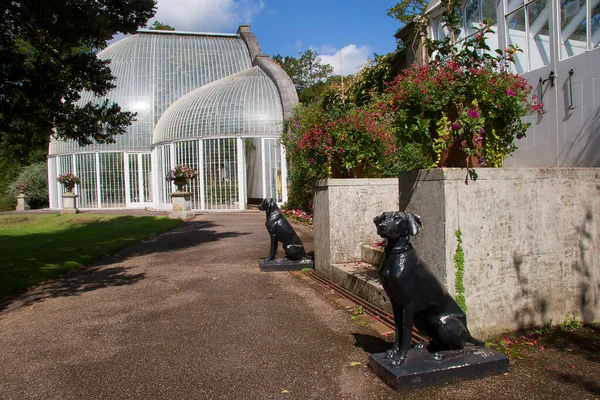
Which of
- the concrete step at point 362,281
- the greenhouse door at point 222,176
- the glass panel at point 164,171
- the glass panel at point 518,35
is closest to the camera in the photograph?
the concrete step at point 362,281

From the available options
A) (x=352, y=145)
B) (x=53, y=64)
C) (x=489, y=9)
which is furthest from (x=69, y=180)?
(x=489, y=9)

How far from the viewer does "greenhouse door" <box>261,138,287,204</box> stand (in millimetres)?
22219

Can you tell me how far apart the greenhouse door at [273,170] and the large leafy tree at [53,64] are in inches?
473

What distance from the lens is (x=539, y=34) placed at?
22.4 ft

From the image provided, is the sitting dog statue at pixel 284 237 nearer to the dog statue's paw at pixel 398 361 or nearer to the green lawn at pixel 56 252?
the green lawn at pixel 56 252

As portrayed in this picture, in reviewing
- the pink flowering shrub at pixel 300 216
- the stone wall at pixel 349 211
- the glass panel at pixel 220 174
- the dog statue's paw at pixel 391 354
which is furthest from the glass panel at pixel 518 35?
the glass panel at pixel 220 174

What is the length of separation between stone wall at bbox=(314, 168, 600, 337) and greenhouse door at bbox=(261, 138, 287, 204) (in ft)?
58.5

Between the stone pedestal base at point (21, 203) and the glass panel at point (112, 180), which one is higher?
the glass panel at point (112, 180)

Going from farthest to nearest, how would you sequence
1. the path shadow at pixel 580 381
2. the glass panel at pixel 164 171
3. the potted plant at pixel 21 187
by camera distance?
the potted plant at pixel 21 187
the glass panel at pixel 164 171
the path shadow at pixel 580 381

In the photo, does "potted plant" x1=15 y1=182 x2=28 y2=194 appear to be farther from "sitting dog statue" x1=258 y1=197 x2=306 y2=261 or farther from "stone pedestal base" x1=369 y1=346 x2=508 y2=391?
"stone pedestal base" x1=369 y1=346 x2=508 y2=391

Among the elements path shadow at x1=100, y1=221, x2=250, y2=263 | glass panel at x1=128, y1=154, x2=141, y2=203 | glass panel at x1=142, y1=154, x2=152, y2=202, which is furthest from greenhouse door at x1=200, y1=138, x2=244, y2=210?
glass panel at x1=128, y1=154, x2=141, y2=203

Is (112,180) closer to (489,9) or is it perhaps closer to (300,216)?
(300,216)

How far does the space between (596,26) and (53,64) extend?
9.25 meters

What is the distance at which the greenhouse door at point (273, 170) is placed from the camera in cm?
2222
